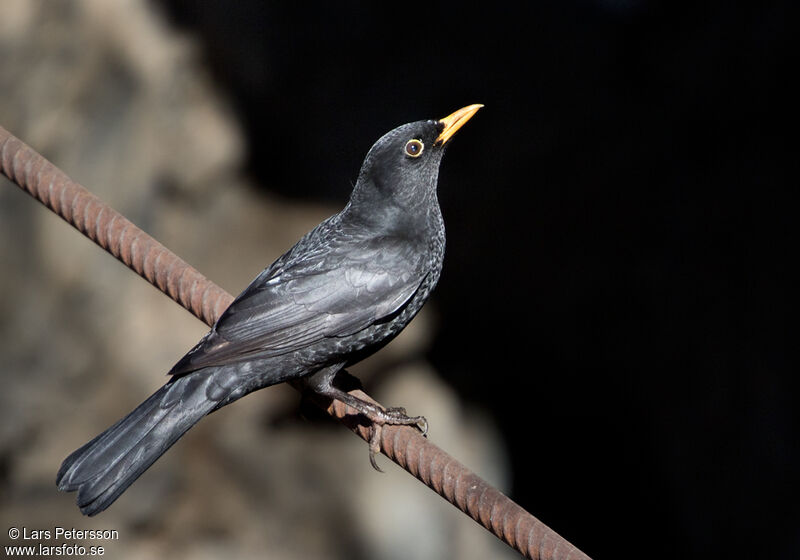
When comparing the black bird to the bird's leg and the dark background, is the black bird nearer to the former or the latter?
the bird's leg

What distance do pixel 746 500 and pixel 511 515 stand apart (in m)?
3.45

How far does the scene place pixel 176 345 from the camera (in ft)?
18.2

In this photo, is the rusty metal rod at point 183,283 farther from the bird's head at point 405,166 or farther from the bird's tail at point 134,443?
the bird's head at point 405,166

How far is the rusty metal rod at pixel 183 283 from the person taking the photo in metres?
2.33

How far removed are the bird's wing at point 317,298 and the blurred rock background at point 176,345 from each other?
225 centimetres

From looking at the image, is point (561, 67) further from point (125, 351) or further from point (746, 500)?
point (125, 351)

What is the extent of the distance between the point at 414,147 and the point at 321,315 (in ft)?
2.25

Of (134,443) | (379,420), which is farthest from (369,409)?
(134,443)

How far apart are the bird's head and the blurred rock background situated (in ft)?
6.76

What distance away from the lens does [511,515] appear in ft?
7.47

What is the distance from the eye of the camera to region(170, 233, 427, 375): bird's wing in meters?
2.99

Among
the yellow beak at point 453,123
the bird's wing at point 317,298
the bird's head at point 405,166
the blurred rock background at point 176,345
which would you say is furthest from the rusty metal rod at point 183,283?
the blurred rock background at point 176,345

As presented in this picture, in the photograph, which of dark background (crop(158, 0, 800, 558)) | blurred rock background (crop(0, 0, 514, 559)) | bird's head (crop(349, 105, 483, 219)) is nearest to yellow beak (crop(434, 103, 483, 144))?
bird's head (crop(349, 105, 483, 219))

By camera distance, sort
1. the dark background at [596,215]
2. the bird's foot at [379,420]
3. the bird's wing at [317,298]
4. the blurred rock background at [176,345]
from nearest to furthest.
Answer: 1. the bird's wing at [317,298]
2. the bird's foot at [379,420]
3. the dark background at [596,215]
4. the blurred rock background at [176,345]
